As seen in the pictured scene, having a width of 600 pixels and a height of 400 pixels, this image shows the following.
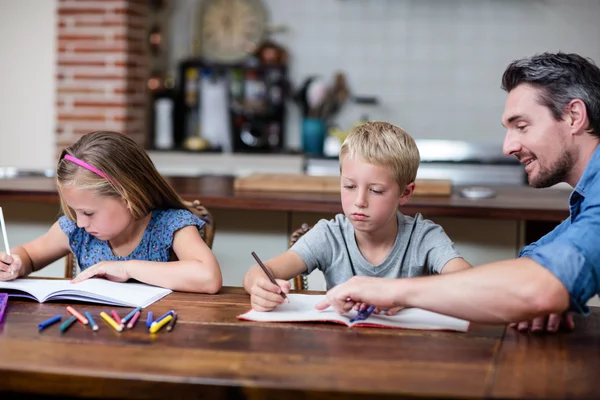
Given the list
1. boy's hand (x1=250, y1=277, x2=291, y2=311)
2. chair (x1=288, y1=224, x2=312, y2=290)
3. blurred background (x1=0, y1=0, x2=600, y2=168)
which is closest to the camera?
boy's hand (x1=250, y1=277, x2=291, y2=311)

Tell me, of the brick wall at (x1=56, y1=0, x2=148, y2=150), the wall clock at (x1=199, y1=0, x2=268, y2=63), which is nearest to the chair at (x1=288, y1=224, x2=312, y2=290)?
the brick wall at (x1=56, y1=0, x2=148, y2=150)

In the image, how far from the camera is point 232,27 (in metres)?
5.29

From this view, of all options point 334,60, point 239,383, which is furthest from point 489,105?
point 239,383

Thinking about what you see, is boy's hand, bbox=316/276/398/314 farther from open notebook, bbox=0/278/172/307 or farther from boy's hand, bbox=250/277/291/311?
open notebook, bbox=0/278/172/307

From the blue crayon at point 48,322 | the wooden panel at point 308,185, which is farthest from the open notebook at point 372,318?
the wooden panel at point 308,185

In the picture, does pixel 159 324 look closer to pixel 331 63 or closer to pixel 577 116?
pixel 577 116

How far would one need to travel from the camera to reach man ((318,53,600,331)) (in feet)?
4.44

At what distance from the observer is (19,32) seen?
187 inches

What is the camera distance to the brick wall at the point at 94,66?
14.9 feet

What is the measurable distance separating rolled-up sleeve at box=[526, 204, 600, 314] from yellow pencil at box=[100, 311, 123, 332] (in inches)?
30.1

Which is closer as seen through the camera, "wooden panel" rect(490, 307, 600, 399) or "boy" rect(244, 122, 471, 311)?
"wooden panel" rect(490, 307, 600, 399)

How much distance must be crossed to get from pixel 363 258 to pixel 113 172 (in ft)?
2.17

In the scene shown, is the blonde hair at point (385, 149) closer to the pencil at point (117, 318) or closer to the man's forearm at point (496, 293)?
the man's forearm at point (496, 293)

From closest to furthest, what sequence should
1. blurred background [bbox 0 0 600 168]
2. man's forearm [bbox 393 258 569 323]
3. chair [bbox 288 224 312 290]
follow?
1. man's forearm [bbox 393 258 569 323]
2. chair [bbox 288 224 312 290]
3. blurred background [bbox 0 0 600 168]
